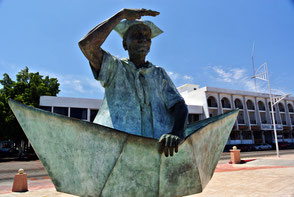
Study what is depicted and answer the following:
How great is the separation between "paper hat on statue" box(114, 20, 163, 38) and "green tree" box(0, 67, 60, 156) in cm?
2024

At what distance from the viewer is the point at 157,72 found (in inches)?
80.5

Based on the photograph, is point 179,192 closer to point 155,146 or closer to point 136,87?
point 155,146

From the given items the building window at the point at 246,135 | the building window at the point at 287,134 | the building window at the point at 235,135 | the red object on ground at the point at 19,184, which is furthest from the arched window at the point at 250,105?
the red object on ground at the point at 19,184

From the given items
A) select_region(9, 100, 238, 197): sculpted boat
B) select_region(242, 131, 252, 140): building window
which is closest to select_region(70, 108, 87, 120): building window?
select_region(9, 100, 238, 197): sculpted boat

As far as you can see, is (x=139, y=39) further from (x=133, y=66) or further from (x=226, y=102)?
(x=226, y=102)

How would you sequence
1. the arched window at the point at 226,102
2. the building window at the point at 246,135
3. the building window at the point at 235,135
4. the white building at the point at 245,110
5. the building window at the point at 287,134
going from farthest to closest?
the building window at the point at 287,134, the arched window at the point at 226,102, the building window at the point at 246,135, the building window at the point at 235,135, the white building at the point at 245,110

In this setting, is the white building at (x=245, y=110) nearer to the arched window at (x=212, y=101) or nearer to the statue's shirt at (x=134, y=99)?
the arched window at (x=212, y=101)

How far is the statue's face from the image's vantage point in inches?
74.2

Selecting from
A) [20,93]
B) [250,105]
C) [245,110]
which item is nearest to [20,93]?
[20,93]

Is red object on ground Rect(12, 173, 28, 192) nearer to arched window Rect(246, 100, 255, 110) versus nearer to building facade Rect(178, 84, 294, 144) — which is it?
building facade Rect(178, 84, 294, 144)

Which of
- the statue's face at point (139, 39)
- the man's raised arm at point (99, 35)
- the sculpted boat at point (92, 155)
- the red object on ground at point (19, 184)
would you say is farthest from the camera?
the red object on ground at point (19, 184)

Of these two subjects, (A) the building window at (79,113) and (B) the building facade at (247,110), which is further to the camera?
(B) the building facade at (247,110)

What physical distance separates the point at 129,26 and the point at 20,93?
22.5 m

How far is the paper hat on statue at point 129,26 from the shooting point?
1891 millimetres
